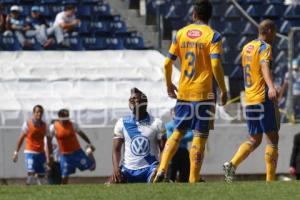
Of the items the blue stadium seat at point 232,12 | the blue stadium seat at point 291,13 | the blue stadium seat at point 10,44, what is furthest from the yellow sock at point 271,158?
the blue stadium seat at point 291,13

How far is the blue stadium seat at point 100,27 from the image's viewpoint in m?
25.5

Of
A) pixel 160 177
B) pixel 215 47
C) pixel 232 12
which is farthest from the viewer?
pixel 232 12

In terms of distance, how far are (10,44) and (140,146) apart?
1132cm

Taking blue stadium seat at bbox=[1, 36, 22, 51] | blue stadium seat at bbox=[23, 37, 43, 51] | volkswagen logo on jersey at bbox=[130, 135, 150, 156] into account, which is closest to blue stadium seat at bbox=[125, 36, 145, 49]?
blue stadium seat at bbox=[23, 37, 43, 51]

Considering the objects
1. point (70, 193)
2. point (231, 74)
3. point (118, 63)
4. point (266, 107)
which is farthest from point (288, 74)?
point (70, 193)

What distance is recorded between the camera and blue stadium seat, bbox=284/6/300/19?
89.7 feet

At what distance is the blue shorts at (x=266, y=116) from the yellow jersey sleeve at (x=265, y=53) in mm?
487

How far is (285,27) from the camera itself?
26906 millimetres

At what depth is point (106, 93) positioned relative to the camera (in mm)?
23781

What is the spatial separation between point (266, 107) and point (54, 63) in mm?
11429

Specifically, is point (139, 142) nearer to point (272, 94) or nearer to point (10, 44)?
point (272, 94)

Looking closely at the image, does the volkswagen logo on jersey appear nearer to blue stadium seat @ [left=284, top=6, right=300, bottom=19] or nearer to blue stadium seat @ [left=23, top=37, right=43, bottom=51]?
blue stadium seat @ [left=23, top=37, right=43, bottom=51]

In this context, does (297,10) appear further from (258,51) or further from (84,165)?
(258,51)

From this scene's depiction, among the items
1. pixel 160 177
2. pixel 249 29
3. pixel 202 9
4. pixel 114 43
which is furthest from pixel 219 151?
pixel 202 9
